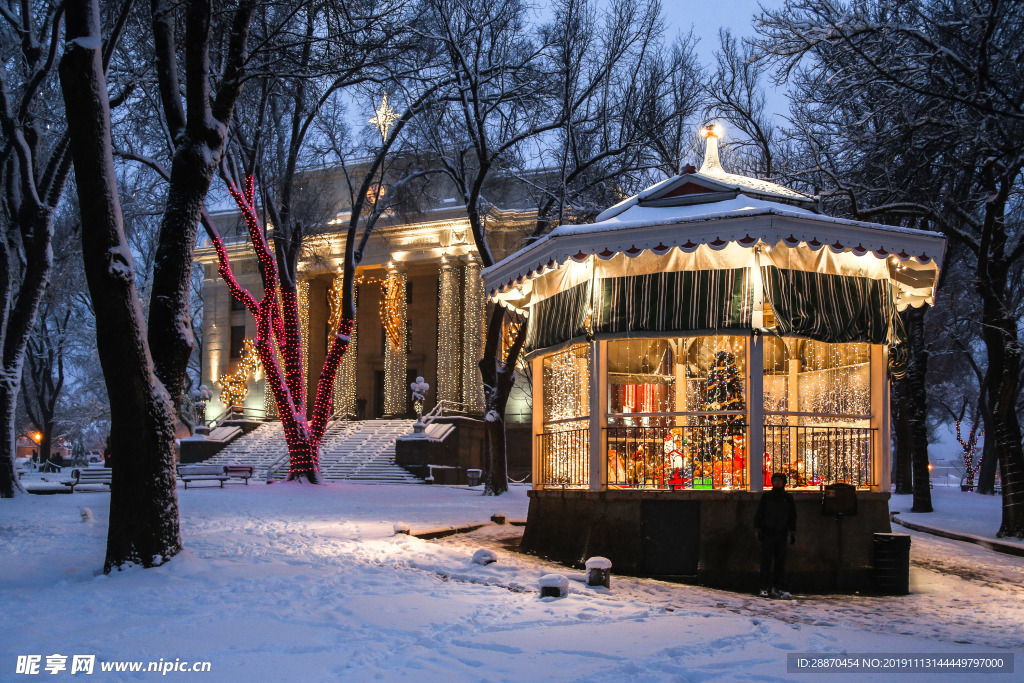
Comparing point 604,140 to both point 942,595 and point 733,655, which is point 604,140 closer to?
point 942,595

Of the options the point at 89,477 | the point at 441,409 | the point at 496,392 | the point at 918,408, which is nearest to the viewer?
the point at 918,408

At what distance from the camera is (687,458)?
12750mm

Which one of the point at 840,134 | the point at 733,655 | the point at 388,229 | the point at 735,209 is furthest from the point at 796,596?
the point at 388,229

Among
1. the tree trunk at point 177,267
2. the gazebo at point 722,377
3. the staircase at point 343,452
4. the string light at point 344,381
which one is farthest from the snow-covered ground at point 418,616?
the string light at point 344,381

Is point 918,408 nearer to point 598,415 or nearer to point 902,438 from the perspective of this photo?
point 902,438

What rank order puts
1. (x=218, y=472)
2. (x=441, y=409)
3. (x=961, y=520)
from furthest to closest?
(x=441, y=409) → (x=218, y=472) → (x=961, y=520)

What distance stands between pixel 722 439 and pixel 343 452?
26.5 meters

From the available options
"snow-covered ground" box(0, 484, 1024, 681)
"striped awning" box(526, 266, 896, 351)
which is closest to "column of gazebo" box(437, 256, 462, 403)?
"snow-covered ground" box(0, 484, 1024, 681)

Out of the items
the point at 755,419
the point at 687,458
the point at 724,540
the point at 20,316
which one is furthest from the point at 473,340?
the point at 724,540

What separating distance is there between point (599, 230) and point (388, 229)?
1303 inches

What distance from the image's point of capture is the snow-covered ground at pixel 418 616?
6.96 m

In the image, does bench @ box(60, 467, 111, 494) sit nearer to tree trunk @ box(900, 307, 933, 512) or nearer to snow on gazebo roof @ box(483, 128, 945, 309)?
snow on gazebo roof @ box(483, 128, 945, 309)

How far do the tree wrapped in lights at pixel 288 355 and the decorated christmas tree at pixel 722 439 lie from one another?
17.7 meters

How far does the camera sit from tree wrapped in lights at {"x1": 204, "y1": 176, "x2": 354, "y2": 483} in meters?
27.5
